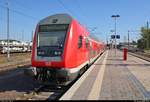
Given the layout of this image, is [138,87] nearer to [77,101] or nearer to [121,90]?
[121,90]

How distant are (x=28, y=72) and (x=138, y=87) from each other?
4.47 meters

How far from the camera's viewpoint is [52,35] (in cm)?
1367

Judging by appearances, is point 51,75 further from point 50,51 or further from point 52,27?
point 52,27

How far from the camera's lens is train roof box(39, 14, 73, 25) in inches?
553

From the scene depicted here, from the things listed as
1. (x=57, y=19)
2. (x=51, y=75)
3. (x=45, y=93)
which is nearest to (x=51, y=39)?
(x=57, y=19)

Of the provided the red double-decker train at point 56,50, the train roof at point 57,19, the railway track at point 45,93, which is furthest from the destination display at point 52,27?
the railway track at point 45,93

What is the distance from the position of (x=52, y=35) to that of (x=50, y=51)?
796 millimetres

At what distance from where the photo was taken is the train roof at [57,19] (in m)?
14.0

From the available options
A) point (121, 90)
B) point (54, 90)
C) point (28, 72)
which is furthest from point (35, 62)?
point (121, 90)

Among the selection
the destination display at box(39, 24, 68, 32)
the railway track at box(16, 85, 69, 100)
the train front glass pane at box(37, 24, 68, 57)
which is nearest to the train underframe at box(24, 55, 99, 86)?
the railway track at box(16, 85, 69, 100)

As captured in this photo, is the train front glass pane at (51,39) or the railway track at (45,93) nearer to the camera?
the railway track at (45,93)

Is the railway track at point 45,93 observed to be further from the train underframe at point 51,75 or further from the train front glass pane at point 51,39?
the train front glass pane at point 51,39

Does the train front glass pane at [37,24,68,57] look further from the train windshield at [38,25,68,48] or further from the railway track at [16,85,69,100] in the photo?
the railway track at [16,85,69,100]

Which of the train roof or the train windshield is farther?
the train roof
